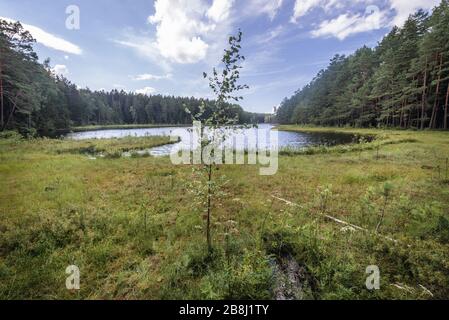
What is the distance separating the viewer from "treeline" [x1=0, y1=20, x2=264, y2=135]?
96.5 feet

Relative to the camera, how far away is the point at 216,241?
18.4 ft

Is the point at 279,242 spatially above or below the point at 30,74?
below

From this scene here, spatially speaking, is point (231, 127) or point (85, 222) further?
point (85, 222)

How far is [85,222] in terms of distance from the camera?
21.5ft

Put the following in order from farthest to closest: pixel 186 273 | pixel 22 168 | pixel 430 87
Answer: pixel 430 87, pixel 22 168, pixel 186 273

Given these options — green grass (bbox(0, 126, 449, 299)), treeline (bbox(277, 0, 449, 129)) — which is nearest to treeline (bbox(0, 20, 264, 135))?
green grass (bbox(0, 126, 449, 299))

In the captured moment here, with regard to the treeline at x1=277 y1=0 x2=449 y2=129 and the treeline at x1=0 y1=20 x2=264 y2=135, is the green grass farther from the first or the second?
the treeline at x1=277 y1=0 x2=449 y2=129

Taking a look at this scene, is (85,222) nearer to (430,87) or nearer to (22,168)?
(22,168)

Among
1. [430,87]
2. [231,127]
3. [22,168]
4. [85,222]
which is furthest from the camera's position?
[430,87]

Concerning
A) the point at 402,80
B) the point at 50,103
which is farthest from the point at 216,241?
the point at 50,103

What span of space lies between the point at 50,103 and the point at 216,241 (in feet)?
205

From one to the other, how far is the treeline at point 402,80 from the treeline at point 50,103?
2511 cm
